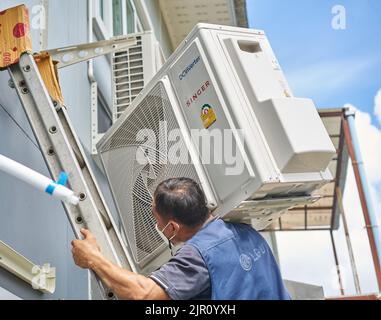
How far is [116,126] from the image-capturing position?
2826 millimetres

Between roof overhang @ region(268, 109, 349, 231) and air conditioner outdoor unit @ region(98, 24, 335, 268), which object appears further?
roof overhang @ region(268, 109, 349, 231)

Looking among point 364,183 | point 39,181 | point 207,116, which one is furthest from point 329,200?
point 39,181

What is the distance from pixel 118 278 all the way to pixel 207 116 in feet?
2.98

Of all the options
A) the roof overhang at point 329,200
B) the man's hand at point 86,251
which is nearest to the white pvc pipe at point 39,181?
the man's hand at point 86,251

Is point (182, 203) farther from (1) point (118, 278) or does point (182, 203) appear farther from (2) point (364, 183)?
(2) point (364, 183)

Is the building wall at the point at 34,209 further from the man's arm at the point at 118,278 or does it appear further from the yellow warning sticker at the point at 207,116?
the yellow warning sticker at the point at 207,116

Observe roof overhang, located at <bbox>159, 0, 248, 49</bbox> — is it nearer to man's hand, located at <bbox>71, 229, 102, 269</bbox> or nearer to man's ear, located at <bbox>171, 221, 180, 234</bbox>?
man's ear, located at <bbox>171, 221, 180, 234</bbox>

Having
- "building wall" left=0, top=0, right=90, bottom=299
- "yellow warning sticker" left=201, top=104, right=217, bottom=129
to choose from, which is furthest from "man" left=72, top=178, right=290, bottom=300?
"building wall" left=0, top=0, right=90, bottom=299

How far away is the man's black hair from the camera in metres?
2.17

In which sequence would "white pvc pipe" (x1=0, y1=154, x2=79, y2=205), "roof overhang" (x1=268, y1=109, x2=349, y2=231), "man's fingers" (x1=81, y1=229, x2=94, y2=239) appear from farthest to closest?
"roof overhang" (x1=268, y1=109, x2=349, y2=231) < "man's fingers" (x1=81, y1=229, x2=94, y2=239) < "white pvc pipe" (x1=0, y1=154, x2=79, y2=205)

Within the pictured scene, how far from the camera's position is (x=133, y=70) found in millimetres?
3764

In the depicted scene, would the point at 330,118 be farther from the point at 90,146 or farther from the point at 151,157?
the point at 151,157

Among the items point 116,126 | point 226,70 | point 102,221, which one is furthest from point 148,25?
point 102,221

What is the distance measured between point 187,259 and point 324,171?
0.78m
